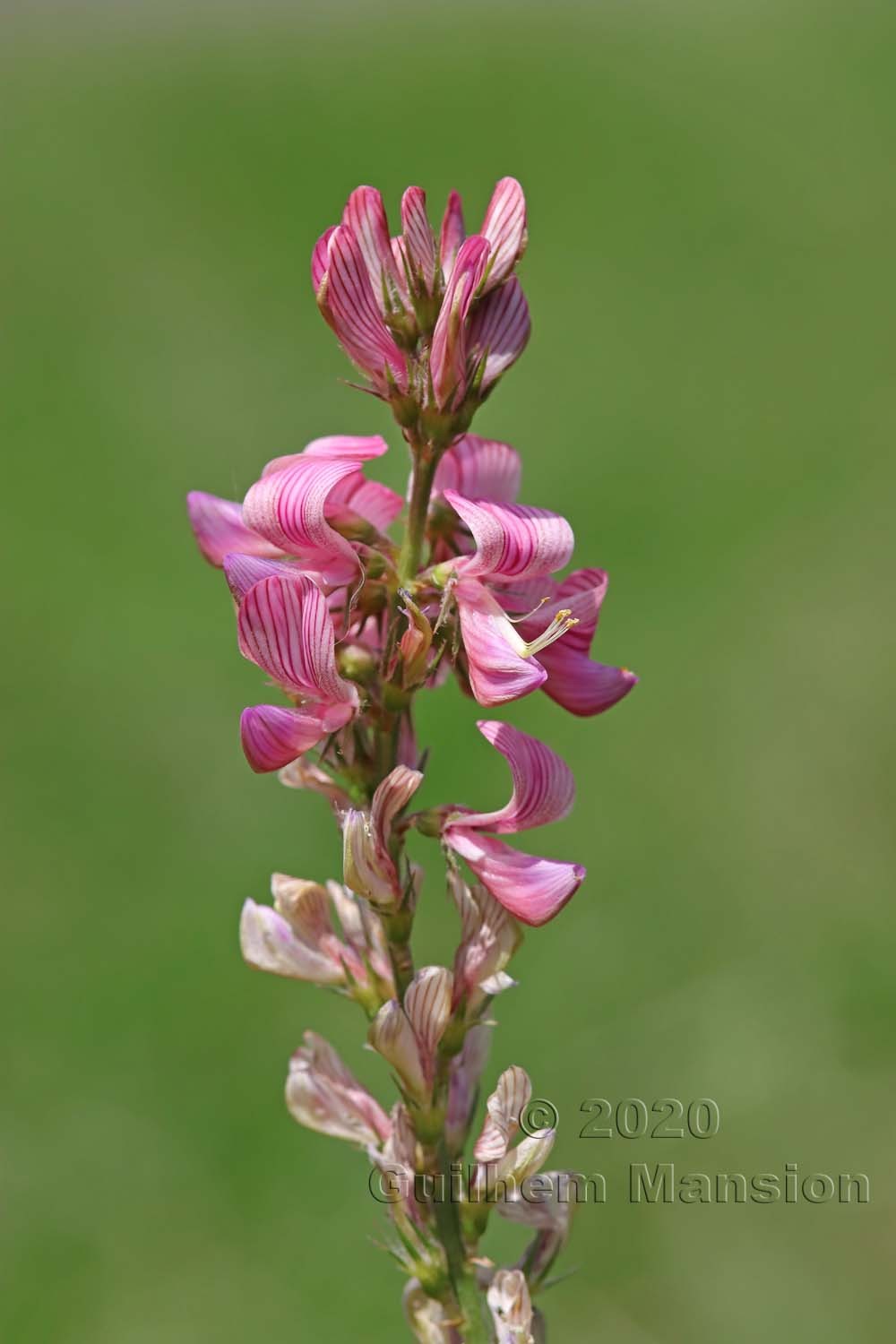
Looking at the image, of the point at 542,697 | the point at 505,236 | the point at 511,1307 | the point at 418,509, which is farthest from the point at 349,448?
the point at 542,697

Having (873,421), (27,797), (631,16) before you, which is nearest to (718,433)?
(873,421)

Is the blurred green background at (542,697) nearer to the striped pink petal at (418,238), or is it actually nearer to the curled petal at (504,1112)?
the curled petal at (504,1112)

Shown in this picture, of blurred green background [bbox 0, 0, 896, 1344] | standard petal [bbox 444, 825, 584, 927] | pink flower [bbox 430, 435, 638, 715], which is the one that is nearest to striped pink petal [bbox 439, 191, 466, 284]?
pink flower [bbox 430, 435, 638, 715]

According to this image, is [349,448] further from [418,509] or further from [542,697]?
[542,697]

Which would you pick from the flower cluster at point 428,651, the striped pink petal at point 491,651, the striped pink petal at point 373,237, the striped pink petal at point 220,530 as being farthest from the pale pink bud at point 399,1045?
the striped pink petal at point 373,237

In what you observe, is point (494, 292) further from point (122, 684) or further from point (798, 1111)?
point (122, 684)

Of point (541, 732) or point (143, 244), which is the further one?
point (143, 244)
